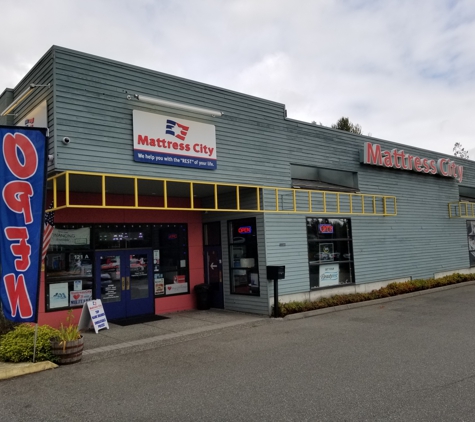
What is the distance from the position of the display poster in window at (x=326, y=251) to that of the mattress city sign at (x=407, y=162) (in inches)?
141

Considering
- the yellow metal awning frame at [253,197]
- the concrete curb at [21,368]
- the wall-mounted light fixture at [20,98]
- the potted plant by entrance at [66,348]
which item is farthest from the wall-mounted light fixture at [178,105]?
the concrete curb at [21,368]

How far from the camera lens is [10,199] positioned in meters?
7.26

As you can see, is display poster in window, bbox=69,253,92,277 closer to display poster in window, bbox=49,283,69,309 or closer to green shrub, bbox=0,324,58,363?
display poster in window, bbox=49,283,69,309

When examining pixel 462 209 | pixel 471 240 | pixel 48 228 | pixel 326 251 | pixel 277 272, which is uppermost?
pixel 462 209

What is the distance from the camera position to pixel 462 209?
65.5ft

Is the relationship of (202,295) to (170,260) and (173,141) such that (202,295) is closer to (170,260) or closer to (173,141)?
(170,260)

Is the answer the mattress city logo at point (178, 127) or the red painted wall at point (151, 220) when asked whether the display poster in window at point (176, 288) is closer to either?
the red painted wall at point (151, 220)

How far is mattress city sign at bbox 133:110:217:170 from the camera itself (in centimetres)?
1013

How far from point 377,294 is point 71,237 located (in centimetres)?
992

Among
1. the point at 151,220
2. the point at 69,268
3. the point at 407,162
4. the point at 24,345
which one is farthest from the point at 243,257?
the point at 407,162

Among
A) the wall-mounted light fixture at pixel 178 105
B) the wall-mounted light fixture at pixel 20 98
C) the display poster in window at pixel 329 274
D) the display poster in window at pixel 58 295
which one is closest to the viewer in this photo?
the wall-mounted light fixture at pixel 20 98

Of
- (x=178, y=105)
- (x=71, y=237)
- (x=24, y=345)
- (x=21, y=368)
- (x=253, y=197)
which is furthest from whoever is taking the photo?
(x=253, y=197)

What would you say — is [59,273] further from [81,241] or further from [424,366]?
[424,366]

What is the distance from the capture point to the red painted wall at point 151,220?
35.6 feet
